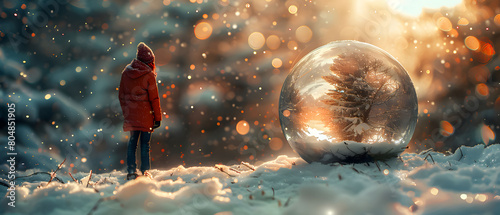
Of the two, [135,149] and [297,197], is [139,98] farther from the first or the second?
[297,197]

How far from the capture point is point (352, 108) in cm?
354

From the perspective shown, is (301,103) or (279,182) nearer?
(279,182)

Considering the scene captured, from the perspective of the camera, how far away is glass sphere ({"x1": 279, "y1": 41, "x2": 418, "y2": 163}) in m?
3.51

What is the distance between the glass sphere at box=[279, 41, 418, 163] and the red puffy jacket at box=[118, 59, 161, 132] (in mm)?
1994

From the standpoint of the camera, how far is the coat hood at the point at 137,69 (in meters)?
4.31

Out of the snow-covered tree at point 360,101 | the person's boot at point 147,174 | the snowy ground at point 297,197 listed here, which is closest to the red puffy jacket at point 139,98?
the person's boot at point 147,174

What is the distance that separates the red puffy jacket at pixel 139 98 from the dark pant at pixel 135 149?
11 cm

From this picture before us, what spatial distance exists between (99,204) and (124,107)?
2499mm

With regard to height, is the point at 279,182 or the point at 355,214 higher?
the point at 279,182

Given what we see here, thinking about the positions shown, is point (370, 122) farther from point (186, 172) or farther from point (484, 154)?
point (186, 172)

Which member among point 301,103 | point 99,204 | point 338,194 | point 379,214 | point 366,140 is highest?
point 301,103

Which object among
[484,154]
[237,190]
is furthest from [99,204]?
[484,154]

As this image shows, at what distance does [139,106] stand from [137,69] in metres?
0.51

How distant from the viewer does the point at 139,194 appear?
2143 mm
